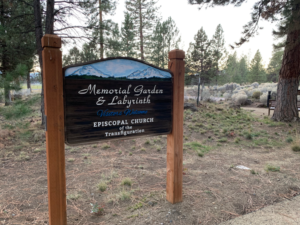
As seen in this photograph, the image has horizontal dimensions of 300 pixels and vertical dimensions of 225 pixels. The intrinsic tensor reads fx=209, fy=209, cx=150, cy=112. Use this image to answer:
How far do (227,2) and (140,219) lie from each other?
28.7ft

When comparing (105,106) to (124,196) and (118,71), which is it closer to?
(118,71)

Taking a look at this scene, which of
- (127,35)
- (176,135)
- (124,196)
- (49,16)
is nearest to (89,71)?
(176,135)

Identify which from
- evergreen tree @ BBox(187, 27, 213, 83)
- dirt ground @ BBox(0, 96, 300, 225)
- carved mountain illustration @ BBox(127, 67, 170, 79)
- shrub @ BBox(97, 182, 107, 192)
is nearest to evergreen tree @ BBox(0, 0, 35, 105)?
dirt ground @ BBox(0, 96, 300, 225)

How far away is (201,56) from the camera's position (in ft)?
116

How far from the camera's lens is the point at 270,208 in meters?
2.82

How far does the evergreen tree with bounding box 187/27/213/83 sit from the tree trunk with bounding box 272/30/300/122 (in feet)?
82.9

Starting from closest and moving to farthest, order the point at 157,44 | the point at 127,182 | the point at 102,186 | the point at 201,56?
1. the point at 102,186
2. the point at 127,182
3. the point at 157,44
4. the point at 201,56

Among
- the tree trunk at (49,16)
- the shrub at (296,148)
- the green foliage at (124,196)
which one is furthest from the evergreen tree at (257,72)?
the green foliage at (124,196)

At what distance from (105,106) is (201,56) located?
3558 centimetres

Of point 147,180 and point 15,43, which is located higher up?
point 15,43

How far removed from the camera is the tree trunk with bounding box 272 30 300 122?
28.1 ft

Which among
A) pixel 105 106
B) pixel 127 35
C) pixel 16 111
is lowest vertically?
pixel 16 111

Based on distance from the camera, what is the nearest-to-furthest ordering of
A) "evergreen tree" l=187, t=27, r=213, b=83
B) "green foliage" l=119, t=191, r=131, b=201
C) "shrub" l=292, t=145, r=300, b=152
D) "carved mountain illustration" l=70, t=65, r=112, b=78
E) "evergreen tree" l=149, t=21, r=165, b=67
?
"carved mountain illustration" l=70, t=65, r=112, b=78, "green foliage" l=119, t=191, r=131, b=201, "shrub" l=292, t=145, r=300, b=152, "evergreen tree" l=149, t=21, r=165, b=67, "evergreen tree" l=187, t=27, r=213, b=83

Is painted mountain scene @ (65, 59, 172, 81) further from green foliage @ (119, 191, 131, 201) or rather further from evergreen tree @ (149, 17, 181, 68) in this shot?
evergreen tree @ (149, 17, 181, 68)
